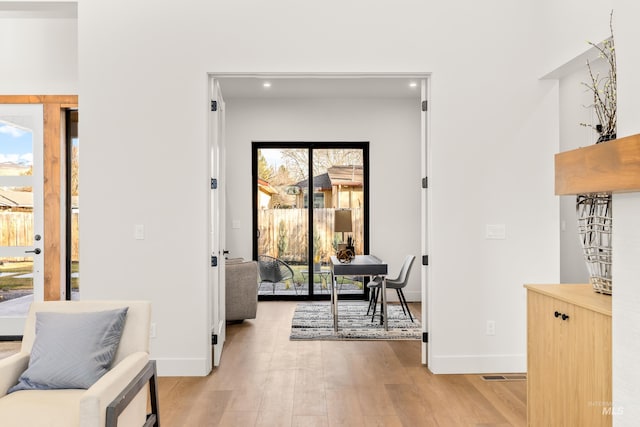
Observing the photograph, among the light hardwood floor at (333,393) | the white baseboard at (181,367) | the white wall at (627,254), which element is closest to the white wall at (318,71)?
the white baseboard at (181,367)

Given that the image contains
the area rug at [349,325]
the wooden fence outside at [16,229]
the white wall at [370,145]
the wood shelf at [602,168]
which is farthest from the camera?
the white wall at [370,145]

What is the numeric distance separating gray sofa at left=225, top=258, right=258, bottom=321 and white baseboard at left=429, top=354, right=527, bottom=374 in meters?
2.42

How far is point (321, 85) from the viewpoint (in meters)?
6.04

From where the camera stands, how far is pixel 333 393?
125 inches

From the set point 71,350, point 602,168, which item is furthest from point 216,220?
point 602,168

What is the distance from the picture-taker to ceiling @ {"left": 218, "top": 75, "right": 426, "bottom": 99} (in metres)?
5.81

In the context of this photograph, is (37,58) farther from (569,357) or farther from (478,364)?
(569,357)

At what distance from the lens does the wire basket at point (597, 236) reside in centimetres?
196

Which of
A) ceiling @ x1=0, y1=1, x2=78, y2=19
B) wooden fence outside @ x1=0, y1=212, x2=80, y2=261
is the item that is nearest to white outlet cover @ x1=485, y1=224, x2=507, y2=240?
ceiling @ x1=0, y1=1, x2=78, y2=19

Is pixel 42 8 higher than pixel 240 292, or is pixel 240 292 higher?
pixel 42 8

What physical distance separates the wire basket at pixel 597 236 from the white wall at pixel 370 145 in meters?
4.68

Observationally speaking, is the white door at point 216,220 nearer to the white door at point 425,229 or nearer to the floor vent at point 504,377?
the white door at point 425,229

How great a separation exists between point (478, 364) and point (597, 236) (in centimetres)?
195

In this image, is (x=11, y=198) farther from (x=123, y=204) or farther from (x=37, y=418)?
(x=37, y=418)
